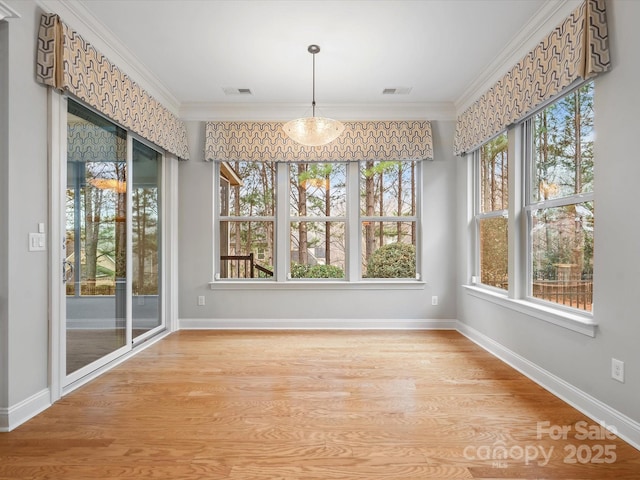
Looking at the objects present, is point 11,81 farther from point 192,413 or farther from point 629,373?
point 629,373

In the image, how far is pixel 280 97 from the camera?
4129 millimetres

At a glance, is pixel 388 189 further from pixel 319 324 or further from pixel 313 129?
pixel 319 324

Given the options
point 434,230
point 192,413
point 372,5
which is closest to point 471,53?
point 372,5

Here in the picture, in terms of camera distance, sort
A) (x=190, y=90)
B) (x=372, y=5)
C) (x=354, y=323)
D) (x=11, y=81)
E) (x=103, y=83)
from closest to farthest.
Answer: (x=11, y=81), (x=372, y=5), (x=103, y=83), (x=190, y=90), (x=354, y=323)

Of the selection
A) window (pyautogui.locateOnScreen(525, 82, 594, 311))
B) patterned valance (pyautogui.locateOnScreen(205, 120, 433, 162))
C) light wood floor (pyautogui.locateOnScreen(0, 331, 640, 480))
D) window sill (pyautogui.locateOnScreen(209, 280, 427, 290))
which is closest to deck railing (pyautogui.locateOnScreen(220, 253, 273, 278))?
window sill (pyautogui.locateOnScreen(209, 280, 427, 290))

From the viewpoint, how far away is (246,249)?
4.58m

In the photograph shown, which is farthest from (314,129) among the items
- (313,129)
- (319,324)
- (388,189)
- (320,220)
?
(319,324)

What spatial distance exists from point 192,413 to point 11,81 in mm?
2350

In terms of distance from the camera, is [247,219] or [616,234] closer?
[616,234]

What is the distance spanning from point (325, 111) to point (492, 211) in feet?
7.59

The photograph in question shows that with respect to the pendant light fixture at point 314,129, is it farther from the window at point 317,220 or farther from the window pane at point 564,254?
the window pane at point 564,254

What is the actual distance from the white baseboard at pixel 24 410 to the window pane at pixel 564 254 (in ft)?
12.4

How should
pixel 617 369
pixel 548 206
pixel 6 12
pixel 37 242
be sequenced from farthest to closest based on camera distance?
pixel 548 206 < pixel 37 242 < pixel 617 369 < pixel 6 12

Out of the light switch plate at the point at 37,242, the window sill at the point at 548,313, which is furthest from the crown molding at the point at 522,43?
the light switch plate at the point at 37,242
